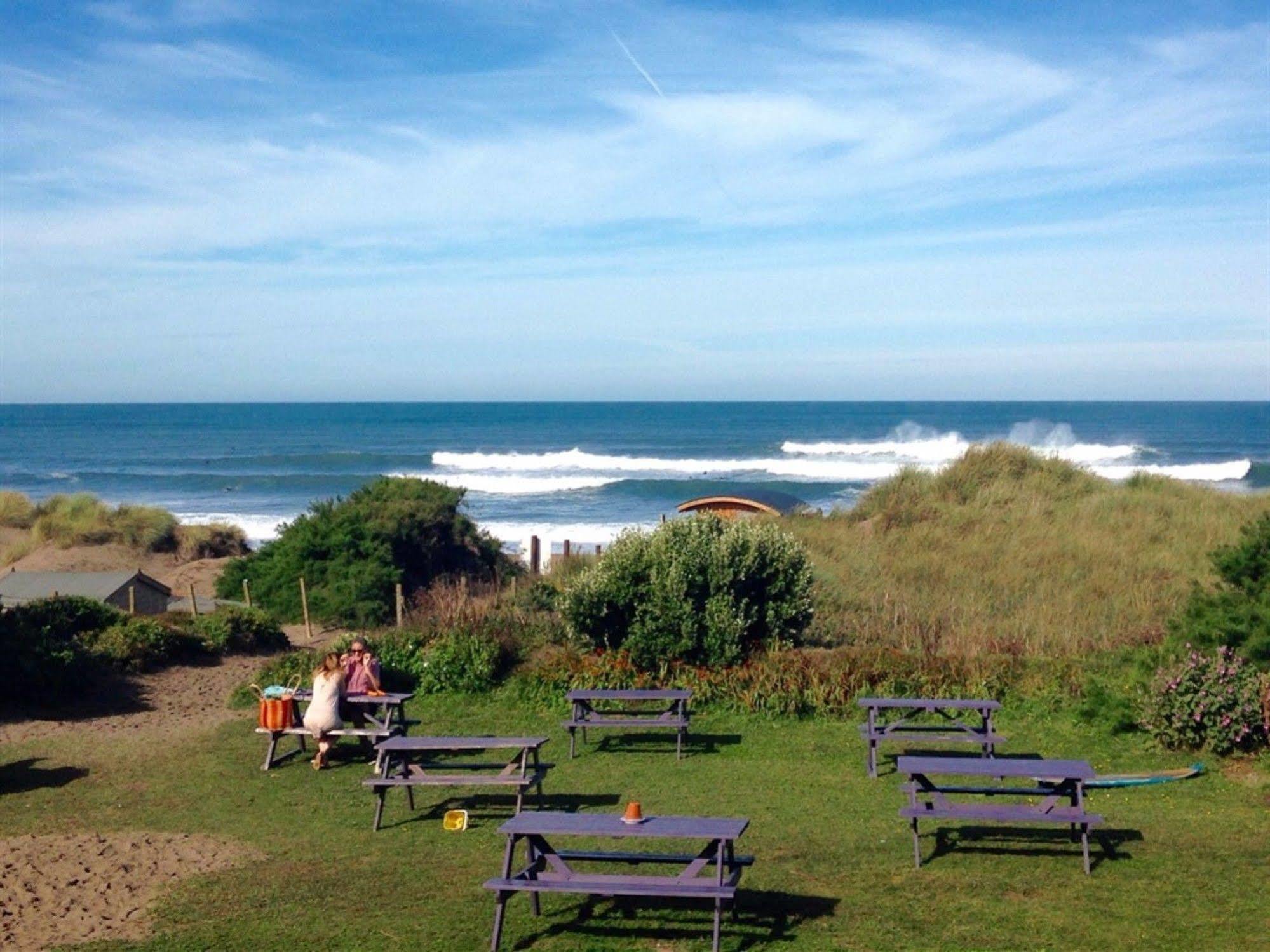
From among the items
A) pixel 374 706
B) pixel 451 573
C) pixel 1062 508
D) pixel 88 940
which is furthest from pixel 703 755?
pixel 1062 508

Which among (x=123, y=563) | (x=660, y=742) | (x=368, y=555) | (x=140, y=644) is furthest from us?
(x=123, y=563)

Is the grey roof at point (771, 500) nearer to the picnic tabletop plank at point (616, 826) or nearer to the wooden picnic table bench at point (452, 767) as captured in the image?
the wooden picnic table bench at point (452, 767)

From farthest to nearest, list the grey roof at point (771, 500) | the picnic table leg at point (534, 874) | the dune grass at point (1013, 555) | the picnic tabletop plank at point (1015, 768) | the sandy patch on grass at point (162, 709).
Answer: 1. the grey roof at point (771, 500)
2. the dune grass at point (1013, 555)
3. the sandy patch on grass at point (162, 709)
4. the picnic tabletop plank at point (1015, 768)
5. the picnic table leg at point (534, 874)

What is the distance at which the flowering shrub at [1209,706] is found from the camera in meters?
10.8

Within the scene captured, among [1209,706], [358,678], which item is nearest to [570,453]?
[358,678]

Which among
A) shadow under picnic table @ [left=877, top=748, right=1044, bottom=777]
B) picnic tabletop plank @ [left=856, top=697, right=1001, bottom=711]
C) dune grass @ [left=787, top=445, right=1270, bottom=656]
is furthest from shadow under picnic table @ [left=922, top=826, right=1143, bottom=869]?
dune grass @ [left=787, top=445, right=1270, bottom=656]

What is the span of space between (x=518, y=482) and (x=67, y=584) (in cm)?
4581

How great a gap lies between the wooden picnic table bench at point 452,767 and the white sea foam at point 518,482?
51.6 metres

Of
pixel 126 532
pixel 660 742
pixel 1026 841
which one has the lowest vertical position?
pixel 126 532

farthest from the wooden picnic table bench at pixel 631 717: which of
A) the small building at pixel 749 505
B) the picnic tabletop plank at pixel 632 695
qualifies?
the small building at pixel 749 505

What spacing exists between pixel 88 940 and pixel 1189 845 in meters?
6.89

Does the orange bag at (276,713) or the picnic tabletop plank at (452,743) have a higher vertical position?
the picnic tabletop plank at (452,743)

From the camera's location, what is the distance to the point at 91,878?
820 cm

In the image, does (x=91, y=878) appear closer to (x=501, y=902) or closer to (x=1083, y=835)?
(x=501, y=902)
